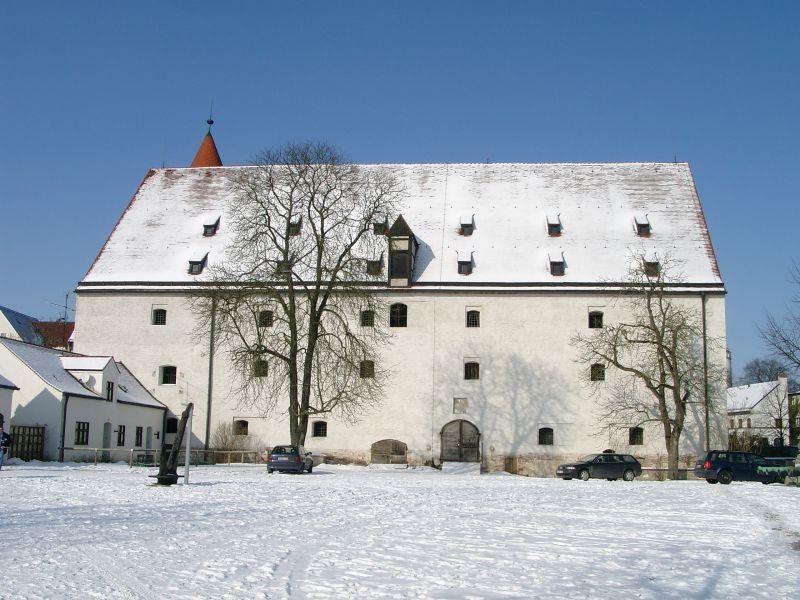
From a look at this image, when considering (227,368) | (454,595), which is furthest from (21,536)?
(227,368)

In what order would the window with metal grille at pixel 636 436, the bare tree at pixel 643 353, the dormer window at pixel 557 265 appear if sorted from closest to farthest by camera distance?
1. the bare tree at pixel 643 353
2. the window with metal grille at pixel 636 436
3. the dormer window at pixel 557 265

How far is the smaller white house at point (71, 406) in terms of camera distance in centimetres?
3581

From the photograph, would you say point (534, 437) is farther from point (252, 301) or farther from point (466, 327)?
point (252, 301)

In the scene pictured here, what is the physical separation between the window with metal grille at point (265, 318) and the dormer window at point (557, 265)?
13713 millimetres

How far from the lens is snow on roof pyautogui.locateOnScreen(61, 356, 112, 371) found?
1535 inches

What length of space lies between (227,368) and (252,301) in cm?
512

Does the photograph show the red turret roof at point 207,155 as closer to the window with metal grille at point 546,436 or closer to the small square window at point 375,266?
the small square window at point 375,266

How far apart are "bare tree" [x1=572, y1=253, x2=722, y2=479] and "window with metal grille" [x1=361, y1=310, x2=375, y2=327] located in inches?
383

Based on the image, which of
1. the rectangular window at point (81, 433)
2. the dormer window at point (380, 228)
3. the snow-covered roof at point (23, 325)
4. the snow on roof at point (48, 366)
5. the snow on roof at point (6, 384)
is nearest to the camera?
the snow on roof at point (6, 384)

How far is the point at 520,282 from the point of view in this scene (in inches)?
1693

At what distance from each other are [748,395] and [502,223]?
61526 millimetres

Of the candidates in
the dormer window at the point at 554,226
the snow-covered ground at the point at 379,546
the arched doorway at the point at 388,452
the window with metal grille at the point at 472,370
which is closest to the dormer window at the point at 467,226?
the dormer window at the point at 554,226

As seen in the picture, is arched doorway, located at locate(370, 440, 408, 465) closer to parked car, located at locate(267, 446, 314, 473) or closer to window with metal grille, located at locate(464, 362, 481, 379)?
window with metal grille, located at locate(464, 362, 481, 379)

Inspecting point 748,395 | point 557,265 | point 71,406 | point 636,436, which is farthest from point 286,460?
point 748,395
